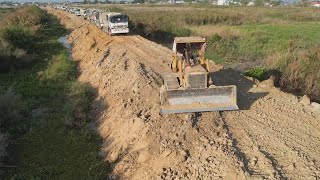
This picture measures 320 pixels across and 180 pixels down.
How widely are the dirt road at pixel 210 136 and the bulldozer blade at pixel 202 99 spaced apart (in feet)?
0.97

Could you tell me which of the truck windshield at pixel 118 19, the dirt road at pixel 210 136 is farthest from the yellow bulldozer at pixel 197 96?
the truck windshield at pixel 118 19

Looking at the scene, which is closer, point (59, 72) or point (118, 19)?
point (59, 72)

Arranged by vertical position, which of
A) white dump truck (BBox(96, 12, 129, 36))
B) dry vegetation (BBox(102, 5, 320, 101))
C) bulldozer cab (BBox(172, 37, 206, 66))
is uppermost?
bulldozer cab (BBox(172, 37, 206, 66))

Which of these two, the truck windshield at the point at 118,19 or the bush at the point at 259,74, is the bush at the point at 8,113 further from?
the truck windshield at the point at 118,19

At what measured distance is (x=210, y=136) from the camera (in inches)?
417

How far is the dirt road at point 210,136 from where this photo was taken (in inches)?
363

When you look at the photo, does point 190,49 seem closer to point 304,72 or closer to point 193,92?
point 193,92

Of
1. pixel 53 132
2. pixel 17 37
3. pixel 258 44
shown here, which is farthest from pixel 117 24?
pixel 53 132

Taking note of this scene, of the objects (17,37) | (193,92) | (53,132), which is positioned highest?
(193,92)

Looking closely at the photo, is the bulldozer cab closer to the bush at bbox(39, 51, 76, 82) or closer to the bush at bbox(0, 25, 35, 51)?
the bush at bbox(39, 51, 76, 82)

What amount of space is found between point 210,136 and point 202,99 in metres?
1.64

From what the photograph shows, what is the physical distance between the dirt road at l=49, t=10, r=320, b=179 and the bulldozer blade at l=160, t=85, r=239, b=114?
30cm

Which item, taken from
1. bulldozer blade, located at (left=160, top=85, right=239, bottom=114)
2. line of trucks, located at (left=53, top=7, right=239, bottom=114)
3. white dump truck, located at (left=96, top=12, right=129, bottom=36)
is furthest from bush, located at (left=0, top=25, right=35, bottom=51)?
bulldozer blade, located at (left=160, top=85, right=239, bottom=114)

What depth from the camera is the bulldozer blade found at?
1174 centimetres
